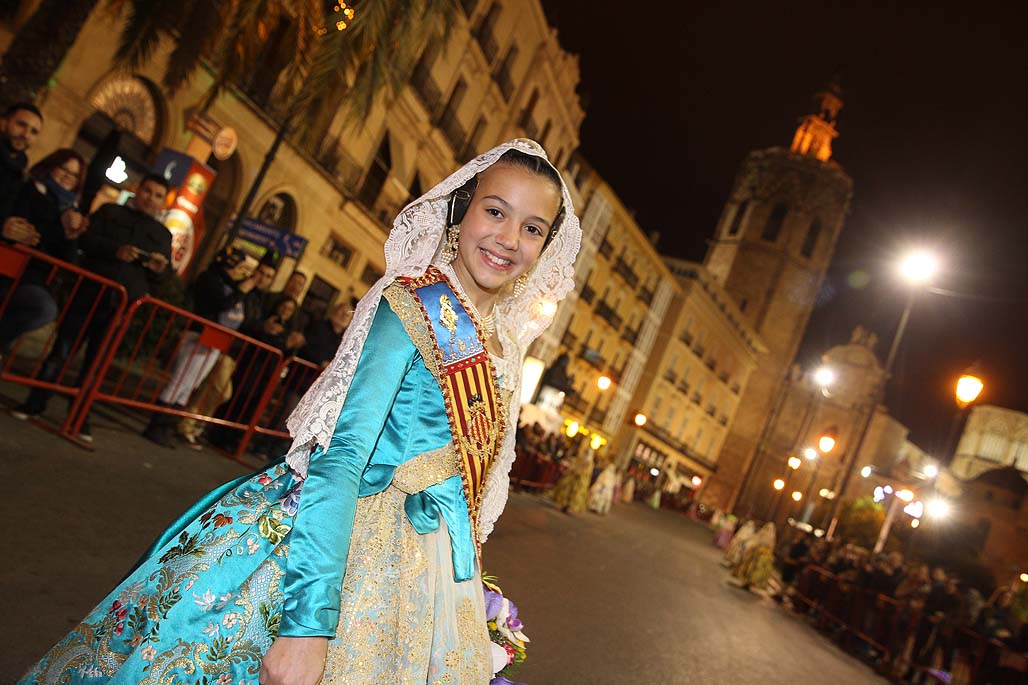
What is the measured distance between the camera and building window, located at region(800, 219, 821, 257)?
59.0 meters

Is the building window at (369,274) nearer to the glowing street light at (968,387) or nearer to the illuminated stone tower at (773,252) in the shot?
the glowing street light at (968,387)

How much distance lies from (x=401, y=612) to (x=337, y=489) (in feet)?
1.01

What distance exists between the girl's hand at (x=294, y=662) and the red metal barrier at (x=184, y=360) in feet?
15.5

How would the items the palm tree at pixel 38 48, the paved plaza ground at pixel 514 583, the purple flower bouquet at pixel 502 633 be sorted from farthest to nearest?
the palm tree at pixel 38 48, the paved plaza ground at pixel 514 583, the purple flower bouquet at pixel 502 633

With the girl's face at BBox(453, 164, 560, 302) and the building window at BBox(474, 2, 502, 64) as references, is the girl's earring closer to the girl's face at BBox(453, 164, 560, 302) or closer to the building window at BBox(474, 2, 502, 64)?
the girl's face at BBox(453, 164, 560, 302)

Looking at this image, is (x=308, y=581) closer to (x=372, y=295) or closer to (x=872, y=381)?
(x=372, y=295)

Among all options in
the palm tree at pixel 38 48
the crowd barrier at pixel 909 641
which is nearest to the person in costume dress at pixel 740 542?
the crowd barrier at pixel 909 641

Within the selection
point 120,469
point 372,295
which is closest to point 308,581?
point 372,295

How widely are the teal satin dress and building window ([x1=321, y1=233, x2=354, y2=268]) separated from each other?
20.2 metres

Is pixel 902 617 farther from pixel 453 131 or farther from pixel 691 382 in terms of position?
pixel 691 382

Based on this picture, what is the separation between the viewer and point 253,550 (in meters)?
1.43

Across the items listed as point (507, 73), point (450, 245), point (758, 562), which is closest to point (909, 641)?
point (758, 562)

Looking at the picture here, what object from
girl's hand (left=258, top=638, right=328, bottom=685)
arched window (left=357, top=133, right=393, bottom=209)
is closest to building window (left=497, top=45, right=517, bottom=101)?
arched window (left=357, top=133, right=393, bottom=209)

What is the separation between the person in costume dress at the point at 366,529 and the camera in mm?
1358
